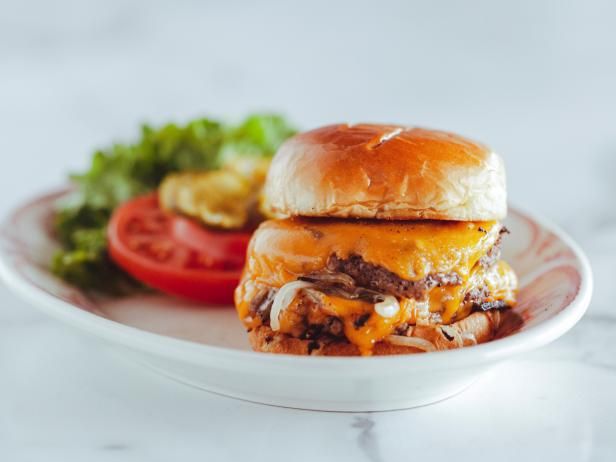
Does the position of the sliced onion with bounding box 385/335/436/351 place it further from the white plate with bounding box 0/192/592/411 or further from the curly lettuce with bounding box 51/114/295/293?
the curly lettuce with bounding box 51/114/295/293

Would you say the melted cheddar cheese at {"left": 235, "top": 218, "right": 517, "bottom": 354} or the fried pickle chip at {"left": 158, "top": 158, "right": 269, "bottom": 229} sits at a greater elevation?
the melted cheddar cheese at {"left": 235, "top": 218, "right": 517, "bottom": 354}

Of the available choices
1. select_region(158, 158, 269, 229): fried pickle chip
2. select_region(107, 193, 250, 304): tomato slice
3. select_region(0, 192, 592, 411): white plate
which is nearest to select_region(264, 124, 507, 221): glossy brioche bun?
select_region(0, 192, 592, 411): white plate

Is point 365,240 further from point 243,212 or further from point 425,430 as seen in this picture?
point 243,212

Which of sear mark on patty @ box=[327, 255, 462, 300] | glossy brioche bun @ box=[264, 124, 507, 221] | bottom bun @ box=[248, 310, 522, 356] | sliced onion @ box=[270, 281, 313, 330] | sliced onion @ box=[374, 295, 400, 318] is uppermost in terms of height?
glossy brioche bun @ box=[264, 124, 507, 221]

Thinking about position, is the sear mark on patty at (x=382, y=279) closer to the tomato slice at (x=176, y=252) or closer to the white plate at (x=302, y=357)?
the white plate at (x=302, y=357)

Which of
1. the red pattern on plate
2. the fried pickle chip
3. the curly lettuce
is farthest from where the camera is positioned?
the curly lettuce

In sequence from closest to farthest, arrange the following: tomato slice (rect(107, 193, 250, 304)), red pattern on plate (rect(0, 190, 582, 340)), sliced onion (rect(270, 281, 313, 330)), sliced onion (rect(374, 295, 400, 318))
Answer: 1. sliced onion (rect(374, 295, 400, 318))
2. sliced onion (rect(270, 281, 313, 330))
3. red pattern on plate (rect(0, 190, 582, 340))
4. tomato slice (rect(107, 193, 250, 304))

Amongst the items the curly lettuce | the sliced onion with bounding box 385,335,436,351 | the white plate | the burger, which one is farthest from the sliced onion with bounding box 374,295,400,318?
the curly lettuce

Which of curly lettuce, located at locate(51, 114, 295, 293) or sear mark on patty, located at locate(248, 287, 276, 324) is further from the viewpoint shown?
curly lettuce, located at locate(51, 114, 295, 293)
